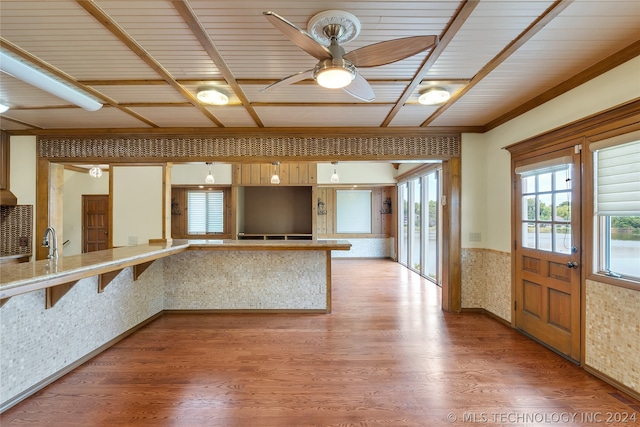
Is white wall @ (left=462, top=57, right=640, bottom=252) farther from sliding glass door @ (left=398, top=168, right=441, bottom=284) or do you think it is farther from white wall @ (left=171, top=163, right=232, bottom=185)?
white wall @ (left=171, top=163, right=232, bottom=185)

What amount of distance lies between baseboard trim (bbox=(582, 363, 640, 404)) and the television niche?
5.62 meters

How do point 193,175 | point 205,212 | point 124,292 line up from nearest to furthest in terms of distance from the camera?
point 124,292 < point 193,175 < point 205,212

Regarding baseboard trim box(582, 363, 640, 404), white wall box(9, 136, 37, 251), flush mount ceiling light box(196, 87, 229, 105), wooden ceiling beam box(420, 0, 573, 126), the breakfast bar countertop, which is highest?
wooden ceiling beam box(420, 0, 573, 126)

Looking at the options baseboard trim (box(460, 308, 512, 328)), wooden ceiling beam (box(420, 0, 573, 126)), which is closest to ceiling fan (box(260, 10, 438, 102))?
wooden ceiling beam (box(420, 0, 573, 126))

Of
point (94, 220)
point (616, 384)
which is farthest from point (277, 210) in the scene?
point (616, 384)

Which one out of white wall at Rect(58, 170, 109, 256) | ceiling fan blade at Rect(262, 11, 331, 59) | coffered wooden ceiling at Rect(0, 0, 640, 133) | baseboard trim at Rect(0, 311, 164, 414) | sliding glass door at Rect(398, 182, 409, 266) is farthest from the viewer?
sliding glass door at Rect(398, 182, 409, 266)

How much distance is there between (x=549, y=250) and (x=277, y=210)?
565 cm

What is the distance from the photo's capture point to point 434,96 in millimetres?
2811

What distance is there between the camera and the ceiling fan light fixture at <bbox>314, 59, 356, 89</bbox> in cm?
171

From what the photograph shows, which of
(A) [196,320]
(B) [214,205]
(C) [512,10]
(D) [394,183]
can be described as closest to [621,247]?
(C) [512,10]

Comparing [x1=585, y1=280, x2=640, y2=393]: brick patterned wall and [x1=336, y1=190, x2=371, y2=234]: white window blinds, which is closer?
[x1=585, y1=280, x2=640, y2=393]: brick patterned wall

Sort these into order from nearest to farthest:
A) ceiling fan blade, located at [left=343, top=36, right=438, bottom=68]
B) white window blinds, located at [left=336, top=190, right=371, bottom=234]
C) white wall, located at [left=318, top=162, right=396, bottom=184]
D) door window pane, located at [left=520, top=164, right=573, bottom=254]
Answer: ceiling fan blade, located at [left=343, top=36, right=438, bottom=68] < door window pane, located at [left=520, top=164, right=573, bottom=254] < white wall, located at [left=318, top=162, right=396, bottom=184] < white window blinds, located at [left=336, top=190, right=371, bottom=234]

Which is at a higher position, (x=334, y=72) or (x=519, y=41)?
(x=519, y=41)

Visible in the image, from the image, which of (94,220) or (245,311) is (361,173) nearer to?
(245,311)
